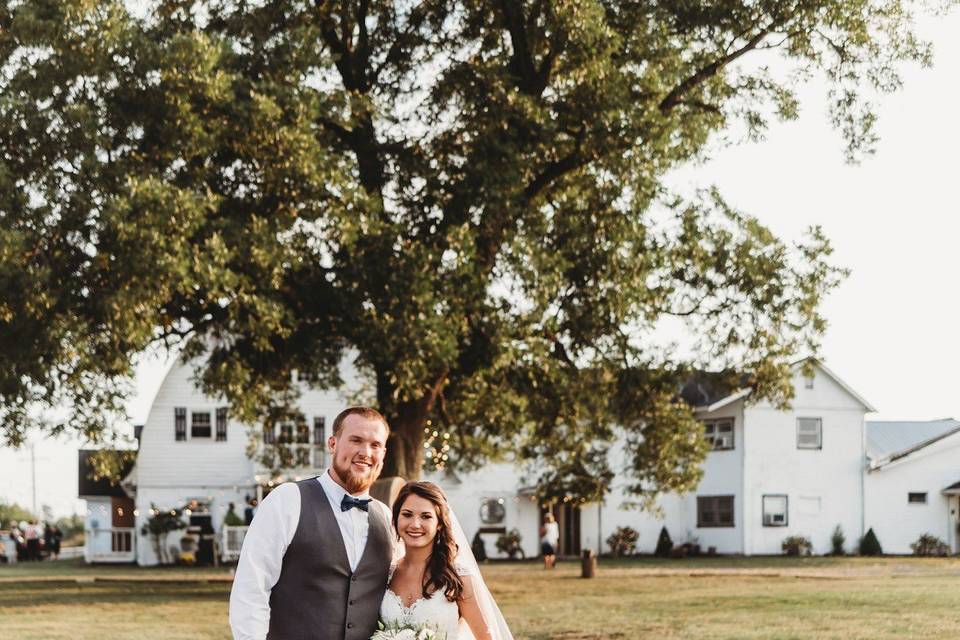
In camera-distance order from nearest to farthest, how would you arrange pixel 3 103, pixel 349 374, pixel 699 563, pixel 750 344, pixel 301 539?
pixel 301 539, pixel 3 103, pixel 750 344, pixel 699 563, pixel 349 374

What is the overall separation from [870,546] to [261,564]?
51208mm

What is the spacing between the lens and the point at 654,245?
25.2 metres

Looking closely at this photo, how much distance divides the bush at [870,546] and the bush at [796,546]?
7.32 feet

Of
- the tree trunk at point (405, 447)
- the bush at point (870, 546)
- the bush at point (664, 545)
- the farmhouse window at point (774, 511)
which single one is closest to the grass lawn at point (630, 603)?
the tree trunk at point (405, 447)

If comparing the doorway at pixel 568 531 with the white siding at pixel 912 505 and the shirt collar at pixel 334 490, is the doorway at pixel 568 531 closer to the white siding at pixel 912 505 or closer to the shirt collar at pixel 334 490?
the white siding at pixel 912 505

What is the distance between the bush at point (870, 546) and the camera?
54.1 m

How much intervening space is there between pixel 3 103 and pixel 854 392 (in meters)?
42.5

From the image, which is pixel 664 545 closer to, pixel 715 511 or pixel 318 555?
pixel 715 511

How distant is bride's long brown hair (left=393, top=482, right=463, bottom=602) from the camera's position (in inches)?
268

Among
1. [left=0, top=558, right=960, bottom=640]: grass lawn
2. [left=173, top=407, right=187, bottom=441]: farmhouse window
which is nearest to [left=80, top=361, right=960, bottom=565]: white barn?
[left=173, top=407, right=187, bottom=441]: farmhouse window

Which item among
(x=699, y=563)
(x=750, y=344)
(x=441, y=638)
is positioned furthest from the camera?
(x=699, y=563)

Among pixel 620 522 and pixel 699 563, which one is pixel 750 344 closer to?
pixel 699 563

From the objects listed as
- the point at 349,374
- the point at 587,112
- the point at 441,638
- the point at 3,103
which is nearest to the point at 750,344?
the point at 587,112

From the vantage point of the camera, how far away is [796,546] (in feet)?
177
